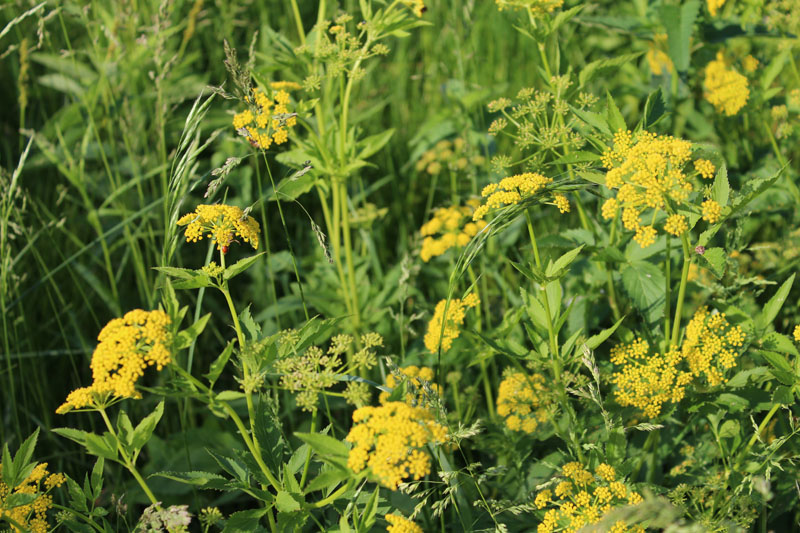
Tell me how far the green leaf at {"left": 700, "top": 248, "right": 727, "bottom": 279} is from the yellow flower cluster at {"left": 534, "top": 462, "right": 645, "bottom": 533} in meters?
0.59

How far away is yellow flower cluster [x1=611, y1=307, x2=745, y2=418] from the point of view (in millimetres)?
1983

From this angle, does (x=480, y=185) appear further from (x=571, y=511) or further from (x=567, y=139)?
(x=571, y=511)

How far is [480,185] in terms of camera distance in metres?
3.54

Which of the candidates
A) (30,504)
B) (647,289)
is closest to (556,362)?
(647,289)

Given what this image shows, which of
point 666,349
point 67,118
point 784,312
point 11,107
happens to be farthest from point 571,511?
point 11,107

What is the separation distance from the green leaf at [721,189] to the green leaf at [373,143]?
1.27m

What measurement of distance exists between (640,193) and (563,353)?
0.55 metres

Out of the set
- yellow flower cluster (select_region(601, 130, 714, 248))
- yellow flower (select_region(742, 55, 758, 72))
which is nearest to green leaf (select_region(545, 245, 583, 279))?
yellow flower cluster (select_region(601, 130, 714, 248))

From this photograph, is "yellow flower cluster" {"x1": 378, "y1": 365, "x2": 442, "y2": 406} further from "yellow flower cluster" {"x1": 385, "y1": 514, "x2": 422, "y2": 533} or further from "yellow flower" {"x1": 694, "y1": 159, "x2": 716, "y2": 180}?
"yellow flower" {"x1": 694, "y1": 159, "x2": 716, "y2": 180}

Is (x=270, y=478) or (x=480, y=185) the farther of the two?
(x=480, y=185)

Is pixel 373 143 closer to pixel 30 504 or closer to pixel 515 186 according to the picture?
pixel 515 186

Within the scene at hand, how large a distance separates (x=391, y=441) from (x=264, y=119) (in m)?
1.14

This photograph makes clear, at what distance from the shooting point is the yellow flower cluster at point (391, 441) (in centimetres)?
144

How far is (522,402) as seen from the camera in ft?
7.59
